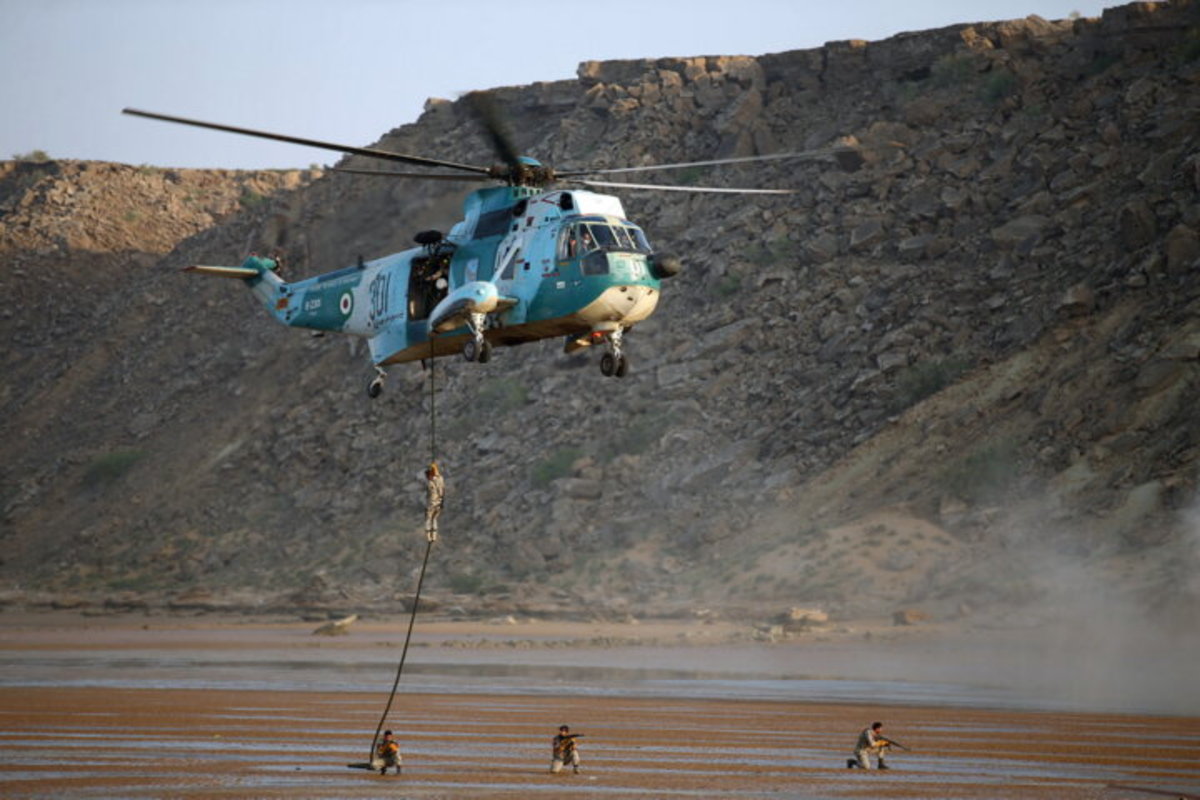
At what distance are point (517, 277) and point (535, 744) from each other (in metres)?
7.89

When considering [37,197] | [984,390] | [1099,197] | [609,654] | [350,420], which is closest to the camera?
[609,654]

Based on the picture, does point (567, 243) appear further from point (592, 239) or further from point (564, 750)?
point (564, 750)

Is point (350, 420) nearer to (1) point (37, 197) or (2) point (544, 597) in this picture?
(2) point (544, 597)

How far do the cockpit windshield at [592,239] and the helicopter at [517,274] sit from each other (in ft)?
0.06

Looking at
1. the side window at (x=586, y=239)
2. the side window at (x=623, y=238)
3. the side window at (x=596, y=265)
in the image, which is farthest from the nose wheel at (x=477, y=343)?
the side window at (x=623, y=238)

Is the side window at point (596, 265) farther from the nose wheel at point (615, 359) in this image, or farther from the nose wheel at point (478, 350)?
the nose wheel at point (478, 350)

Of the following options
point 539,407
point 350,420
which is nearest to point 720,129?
point 539,407

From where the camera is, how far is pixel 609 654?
44531 mm

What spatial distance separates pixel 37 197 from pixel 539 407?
143 ft

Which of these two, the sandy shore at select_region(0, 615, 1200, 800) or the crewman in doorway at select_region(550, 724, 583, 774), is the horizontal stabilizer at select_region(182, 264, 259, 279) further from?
the crewman in doorway at select_region(550, 724, 583, 774)

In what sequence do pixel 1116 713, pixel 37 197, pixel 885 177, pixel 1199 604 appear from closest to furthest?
pixel 1116 713
pixel 1199 604
pixel 885 177
pixel 37 197

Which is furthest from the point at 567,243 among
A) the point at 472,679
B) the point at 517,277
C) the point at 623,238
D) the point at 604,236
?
the point at 472,679

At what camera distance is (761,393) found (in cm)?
5891

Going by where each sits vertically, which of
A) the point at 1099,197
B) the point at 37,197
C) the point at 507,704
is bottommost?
the point at 507,704
